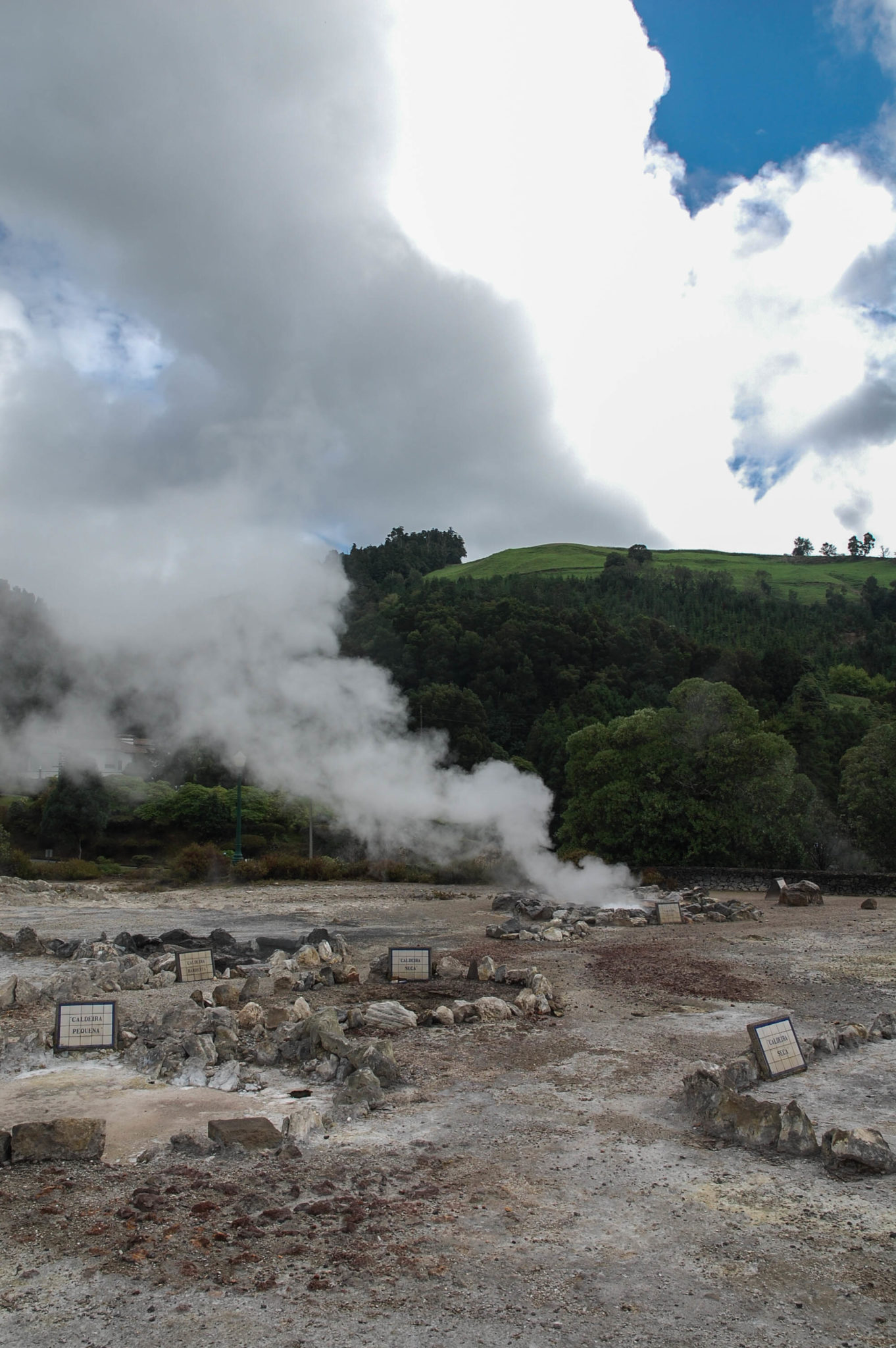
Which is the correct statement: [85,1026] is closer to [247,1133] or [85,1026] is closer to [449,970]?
[247,1133]

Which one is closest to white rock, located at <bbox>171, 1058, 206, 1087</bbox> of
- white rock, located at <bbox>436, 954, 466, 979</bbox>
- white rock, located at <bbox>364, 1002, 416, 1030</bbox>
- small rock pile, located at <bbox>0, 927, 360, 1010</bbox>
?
white rock, located at <bbox>364, 1002, 416, 1030</bbox>

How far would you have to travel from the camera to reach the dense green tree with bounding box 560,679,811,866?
136 ft

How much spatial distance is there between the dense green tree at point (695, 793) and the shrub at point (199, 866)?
16589 millimetres

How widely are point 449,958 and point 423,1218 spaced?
1089cm

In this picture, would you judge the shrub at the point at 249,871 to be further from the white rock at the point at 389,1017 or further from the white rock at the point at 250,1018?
the white rock at the point at 389,1017

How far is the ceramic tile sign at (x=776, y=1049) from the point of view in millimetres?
9562

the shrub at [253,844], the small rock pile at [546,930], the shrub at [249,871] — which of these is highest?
the shrub at [253,844]

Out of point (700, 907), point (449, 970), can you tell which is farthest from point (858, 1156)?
point (700, 907)

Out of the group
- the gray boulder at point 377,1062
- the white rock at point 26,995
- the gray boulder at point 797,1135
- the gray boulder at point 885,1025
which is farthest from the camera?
the white rock at point 26,995

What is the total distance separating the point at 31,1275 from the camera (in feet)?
18.5

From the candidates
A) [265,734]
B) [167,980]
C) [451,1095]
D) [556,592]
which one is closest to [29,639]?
[265,734]

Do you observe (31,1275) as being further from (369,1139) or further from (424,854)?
(424,854)

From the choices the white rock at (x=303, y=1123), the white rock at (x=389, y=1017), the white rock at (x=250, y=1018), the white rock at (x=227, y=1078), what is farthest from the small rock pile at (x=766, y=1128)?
the white rock at (x=250, y=1018)

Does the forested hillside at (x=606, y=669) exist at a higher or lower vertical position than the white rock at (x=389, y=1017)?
higher
